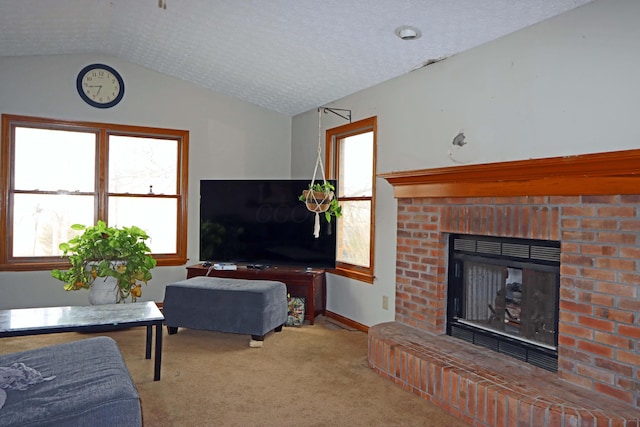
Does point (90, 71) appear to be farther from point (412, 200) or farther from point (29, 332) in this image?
point (412, 200)

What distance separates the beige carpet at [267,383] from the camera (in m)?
2.53

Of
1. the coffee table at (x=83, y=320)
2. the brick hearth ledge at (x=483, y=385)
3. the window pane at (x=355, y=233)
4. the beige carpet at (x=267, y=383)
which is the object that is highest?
the window pane at (x=355, y=233)

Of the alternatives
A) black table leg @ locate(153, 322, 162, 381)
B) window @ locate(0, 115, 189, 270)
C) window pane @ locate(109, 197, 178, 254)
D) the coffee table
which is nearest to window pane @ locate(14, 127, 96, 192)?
window @ locate(0, 115, 189, 270)

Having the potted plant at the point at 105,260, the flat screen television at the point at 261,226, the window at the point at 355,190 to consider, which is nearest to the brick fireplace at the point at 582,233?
the window at the point at 355,190

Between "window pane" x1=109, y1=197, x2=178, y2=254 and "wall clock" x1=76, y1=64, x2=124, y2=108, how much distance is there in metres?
0.94

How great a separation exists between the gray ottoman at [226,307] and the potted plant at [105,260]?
14.7 inches

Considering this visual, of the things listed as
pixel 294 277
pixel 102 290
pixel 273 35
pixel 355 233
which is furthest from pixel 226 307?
pixel 273 35

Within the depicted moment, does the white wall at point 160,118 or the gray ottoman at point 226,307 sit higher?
the white wall at point 160,118

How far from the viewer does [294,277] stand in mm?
4477

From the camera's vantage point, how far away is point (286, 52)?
12.5ft

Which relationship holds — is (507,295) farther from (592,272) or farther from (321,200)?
(321,200)

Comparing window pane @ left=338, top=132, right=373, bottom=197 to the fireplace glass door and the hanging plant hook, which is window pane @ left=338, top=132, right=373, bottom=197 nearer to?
the hanging plant hook

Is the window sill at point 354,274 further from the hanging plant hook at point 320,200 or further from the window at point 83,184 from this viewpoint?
the window at point 83,184

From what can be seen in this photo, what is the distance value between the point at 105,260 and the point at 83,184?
1.13 metres
